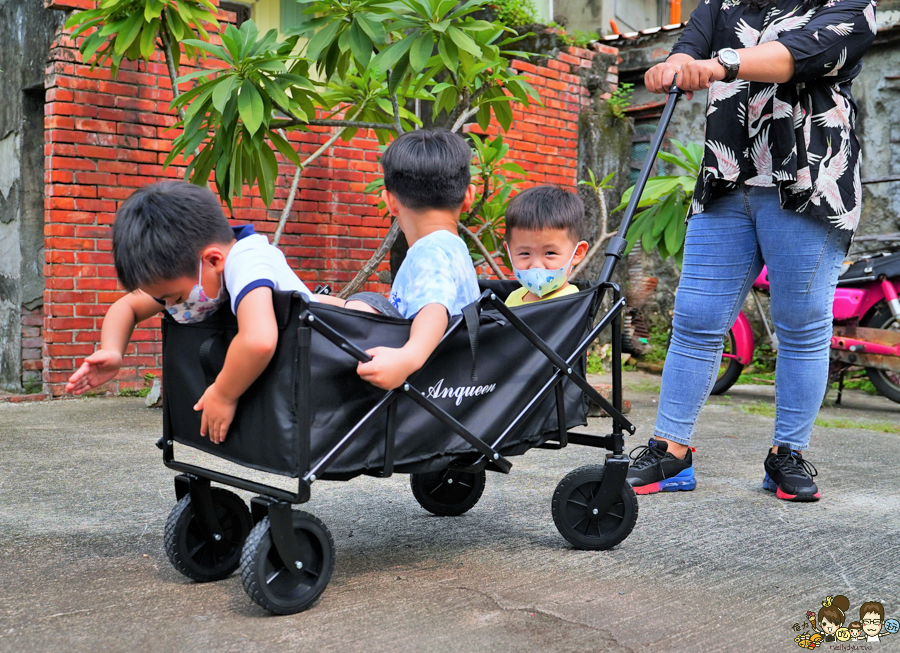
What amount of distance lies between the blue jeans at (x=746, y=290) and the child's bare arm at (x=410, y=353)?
4.29ft

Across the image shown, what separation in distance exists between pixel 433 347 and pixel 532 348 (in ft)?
1.20

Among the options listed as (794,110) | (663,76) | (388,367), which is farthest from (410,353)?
(794,110)

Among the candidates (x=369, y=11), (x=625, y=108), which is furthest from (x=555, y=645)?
(x=625, y=108)

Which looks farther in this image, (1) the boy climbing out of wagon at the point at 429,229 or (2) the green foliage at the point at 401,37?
(2) the green foliage at the point at 401,37

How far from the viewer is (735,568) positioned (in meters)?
2.13

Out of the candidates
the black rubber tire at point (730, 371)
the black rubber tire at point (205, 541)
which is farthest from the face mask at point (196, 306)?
the black rubber tire at point (730, 371)

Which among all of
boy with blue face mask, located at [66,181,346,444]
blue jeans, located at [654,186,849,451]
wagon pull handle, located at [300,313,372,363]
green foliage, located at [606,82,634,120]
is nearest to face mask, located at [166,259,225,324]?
boy with blue face mask, located at [66,181,346,444]

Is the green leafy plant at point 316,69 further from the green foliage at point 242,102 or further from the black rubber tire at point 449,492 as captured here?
the black rubber tire at point 449,492

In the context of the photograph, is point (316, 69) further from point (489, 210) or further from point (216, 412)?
point (216, 412)

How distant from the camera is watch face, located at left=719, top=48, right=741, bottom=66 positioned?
2.40 m

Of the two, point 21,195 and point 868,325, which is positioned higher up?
point 21,195

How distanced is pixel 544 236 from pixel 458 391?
1.99ft

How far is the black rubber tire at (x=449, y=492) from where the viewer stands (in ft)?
8.48

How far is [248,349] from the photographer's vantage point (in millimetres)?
1723
